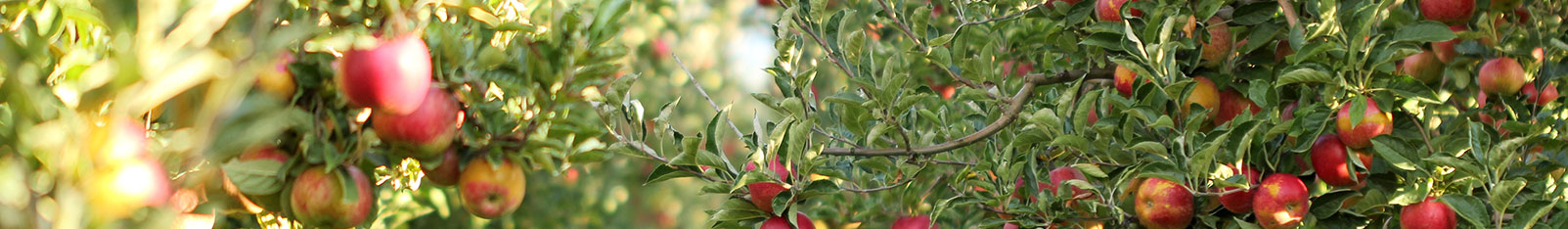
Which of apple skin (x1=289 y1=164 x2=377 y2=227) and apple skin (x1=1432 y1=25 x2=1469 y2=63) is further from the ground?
apple skin (x1=289 y1=164 x2=377 y2=227)

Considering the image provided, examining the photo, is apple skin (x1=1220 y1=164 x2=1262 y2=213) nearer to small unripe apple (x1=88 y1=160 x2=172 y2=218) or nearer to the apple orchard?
the apple orchard

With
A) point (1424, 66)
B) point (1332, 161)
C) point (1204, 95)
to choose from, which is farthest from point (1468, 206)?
point (1424, 66)

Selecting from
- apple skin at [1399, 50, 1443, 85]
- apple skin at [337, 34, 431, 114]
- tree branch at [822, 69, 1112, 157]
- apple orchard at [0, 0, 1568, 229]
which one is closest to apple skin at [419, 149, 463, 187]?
apple orchard at [0, 0, 1568, 229]

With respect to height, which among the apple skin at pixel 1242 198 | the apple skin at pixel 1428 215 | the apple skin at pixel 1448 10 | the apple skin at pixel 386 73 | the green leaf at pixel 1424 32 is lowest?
the apple skin at pixel 1242 198

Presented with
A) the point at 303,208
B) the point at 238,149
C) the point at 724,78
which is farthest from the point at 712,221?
the point at 724,78

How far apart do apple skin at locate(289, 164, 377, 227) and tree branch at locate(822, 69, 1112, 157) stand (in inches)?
30.0

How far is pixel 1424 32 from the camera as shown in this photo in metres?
1.50

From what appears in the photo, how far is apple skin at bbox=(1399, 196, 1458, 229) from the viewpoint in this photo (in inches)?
59.5

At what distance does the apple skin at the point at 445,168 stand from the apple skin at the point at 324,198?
8 cm

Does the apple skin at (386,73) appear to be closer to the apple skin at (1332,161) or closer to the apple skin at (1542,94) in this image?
the apple skin at (1332,161)

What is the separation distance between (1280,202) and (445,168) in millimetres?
1039

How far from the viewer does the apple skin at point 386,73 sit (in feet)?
3.67

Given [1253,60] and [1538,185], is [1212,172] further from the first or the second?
[1538,185]

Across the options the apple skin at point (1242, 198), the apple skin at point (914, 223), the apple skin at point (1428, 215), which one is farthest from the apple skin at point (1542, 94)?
the apple skin at point (914, 223)
